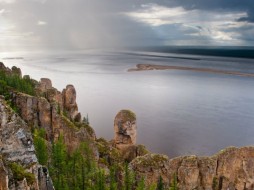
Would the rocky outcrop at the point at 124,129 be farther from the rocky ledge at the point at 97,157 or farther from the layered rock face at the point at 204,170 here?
the layered rock face at the point at 204,170

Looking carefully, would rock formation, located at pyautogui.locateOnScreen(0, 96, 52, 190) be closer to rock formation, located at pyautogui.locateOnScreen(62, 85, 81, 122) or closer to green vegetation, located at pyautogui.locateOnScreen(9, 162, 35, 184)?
green vegetation, located at pyautogui.locateOnScreen(9, 162, 35, 184)

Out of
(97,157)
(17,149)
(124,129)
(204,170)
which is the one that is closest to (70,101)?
(124,129)

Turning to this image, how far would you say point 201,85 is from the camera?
187 metres

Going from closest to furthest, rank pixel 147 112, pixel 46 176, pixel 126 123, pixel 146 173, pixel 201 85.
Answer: pixel 46 176 < pixel 146 173 < pixel 126 123 < pixel 147 112 < pixel 201 85

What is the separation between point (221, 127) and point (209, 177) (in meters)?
63.9

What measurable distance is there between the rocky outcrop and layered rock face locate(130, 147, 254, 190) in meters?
19.0

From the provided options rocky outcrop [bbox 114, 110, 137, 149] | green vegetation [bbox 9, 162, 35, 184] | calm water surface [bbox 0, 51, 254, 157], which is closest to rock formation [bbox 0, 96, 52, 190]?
green vegetation [bbox 9, 162, 35, 184]

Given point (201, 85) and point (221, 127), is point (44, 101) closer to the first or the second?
point (221, 127)

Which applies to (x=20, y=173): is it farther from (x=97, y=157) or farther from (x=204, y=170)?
(x=97, y=157)

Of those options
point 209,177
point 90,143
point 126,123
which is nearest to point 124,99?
point 126,123

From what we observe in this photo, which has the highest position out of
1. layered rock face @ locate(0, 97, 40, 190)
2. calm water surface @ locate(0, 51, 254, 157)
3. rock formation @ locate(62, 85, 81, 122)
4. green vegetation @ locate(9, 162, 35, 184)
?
layered rock face @ locate(0, 97, 40, 190)

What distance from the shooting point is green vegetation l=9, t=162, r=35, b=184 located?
16.7 meters

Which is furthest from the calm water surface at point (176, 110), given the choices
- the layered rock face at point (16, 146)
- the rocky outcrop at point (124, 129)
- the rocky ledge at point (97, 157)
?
the layered rock face at point (16, 146)

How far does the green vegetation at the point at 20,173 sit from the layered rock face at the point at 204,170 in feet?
95.0
